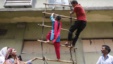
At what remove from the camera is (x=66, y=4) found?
6977mm

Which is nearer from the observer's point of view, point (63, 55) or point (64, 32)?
point (63, 55)

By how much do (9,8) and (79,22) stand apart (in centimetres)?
219

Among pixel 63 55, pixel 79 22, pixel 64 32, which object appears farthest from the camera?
pixel 64 32

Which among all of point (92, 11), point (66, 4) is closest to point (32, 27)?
point (66, 4)

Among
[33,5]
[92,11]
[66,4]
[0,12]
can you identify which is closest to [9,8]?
[0,12]

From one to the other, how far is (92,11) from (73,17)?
1.75 feet

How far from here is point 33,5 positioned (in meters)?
7.29

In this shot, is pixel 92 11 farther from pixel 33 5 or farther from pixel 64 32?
pixel 33 5

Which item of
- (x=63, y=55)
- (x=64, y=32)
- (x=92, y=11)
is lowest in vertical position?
(x=63, y=55)

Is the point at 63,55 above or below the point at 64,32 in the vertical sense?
below

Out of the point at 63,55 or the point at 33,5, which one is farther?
the point at 33,5

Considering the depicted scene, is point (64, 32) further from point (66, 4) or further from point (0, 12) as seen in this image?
point (0, 12)

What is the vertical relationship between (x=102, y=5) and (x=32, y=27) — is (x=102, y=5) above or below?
above

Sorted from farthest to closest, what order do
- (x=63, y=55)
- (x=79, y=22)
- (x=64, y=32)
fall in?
(x=64, y=32)
(x=63, y=55)
(x=79, y=22)
